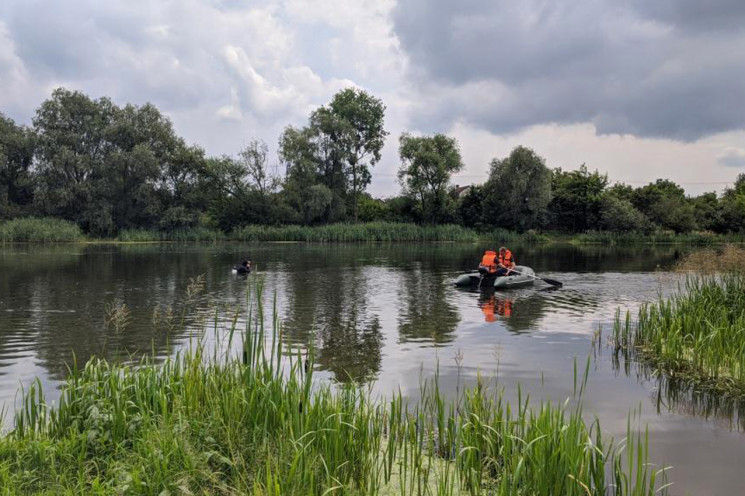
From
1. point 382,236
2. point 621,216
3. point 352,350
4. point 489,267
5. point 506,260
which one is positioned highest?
point 621,216

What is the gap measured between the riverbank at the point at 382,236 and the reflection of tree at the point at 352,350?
46898 mm

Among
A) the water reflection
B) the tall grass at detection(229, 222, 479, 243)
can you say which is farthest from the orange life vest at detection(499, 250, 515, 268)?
the tall grass at detection(229, 222, 479, 243)

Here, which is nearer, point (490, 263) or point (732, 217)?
point (490, 263)

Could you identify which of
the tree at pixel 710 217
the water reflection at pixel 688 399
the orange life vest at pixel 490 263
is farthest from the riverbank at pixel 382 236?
the water reflection at pixel 688 399

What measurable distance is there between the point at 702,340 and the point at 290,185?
6183 cm

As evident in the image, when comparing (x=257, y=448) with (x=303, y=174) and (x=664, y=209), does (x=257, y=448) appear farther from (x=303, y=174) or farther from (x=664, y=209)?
(x=664, y=209)

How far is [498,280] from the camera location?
70.6 feet

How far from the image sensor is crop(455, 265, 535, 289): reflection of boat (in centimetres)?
2155

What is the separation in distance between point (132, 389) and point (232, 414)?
1576 millimetres

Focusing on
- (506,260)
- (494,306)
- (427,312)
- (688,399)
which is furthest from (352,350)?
(506,260)

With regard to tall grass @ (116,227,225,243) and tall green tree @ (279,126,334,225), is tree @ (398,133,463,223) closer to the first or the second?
tall green tree @ (279,126,334,225)

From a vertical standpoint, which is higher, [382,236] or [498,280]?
[382,236]

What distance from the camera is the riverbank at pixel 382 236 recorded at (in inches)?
2344

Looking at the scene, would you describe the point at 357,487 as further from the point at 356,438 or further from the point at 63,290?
the point at 63,290
